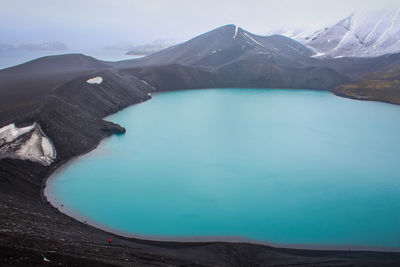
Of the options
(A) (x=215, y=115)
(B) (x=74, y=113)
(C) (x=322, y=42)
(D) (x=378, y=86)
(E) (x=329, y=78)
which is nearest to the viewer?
(B) (x=74, y=113)

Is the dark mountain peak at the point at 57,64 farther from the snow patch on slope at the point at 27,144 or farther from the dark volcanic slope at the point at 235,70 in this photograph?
the snow patch on slope at the point at 27,144

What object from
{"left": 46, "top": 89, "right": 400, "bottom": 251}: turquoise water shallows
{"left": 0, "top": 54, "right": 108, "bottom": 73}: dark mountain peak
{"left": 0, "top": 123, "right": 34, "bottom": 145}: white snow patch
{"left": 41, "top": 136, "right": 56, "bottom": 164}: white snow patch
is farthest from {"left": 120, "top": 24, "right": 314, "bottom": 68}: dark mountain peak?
{"left": 0, "top": 123, "right": 34, "bottom": 145}: white snow patch

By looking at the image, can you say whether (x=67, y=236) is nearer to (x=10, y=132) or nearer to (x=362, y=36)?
(x=10, y=132)

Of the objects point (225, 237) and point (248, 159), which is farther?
point (248, 159)

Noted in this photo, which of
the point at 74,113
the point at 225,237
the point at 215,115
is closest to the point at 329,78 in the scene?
the point at 215,115

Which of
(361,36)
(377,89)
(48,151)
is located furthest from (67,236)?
(361,36)

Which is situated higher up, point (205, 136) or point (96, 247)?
point (205, 136)

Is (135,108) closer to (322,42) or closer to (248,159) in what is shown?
(248,159)
